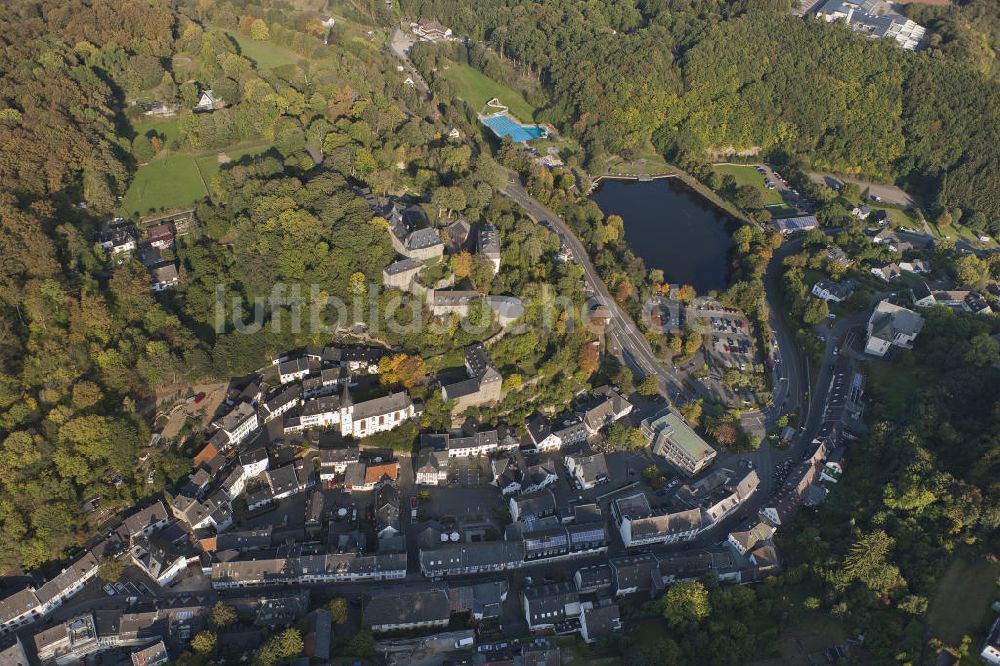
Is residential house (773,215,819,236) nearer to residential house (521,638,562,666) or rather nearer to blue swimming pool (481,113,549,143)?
blue swimming pool (481,113,549,143)

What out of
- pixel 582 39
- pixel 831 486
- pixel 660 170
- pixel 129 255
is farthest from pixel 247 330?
pixel 582 39

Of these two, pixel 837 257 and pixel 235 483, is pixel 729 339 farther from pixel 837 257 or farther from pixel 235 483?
pixel 235 483

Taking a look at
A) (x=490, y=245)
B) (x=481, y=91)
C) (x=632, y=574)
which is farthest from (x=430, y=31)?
(x=632, y=574)

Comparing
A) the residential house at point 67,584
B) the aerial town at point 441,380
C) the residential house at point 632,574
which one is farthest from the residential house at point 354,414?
the residential house at point 632,574

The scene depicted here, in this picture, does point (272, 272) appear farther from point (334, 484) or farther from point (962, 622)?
point (962, 622)

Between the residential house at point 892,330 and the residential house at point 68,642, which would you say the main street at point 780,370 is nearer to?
the residential house at point 892,330
